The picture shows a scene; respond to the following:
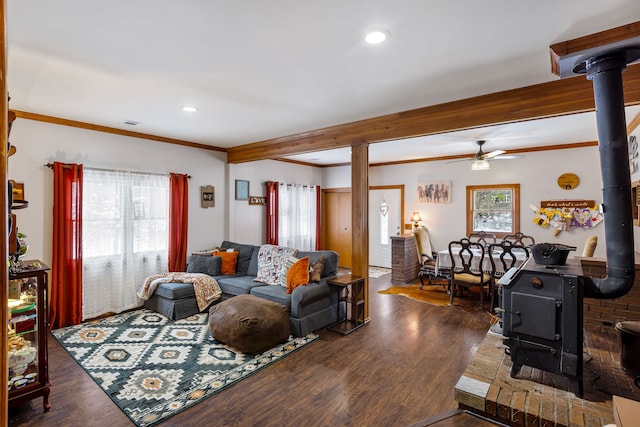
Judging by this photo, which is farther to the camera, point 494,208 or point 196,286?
point 494,208

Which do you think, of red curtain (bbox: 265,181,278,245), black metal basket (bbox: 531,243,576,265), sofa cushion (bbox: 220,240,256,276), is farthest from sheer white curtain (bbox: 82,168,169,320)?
black metal basket (bbox: 531,243,576,265)

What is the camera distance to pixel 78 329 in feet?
12.6

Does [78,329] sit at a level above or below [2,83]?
below

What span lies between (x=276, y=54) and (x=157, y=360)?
9.62 feet

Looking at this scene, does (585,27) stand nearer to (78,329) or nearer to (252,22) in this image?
(252,22)

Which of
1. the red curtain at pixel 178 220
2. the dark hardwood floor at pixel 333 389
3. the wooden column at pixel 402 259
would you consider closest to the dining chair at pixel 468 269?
the dark hardwood floor at pixel 333 389

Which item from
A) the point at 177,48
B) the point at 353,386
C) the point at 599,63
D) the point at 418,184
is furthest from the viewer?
the point at 418,184

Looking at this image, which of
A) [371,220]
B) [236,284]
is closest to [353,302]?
[236,284]

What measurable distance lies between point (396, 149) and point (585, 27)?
386 centimetres

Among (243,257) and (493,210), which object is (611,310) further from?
(243,257)

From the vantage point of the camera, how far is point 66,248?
12.8ft

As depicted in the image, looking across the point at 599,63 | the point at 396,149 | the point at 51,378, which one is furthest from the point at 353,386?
the point at 396,149

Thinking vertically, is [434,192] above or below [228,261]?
above

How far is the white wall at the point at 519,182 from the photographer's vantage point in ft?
17.2
